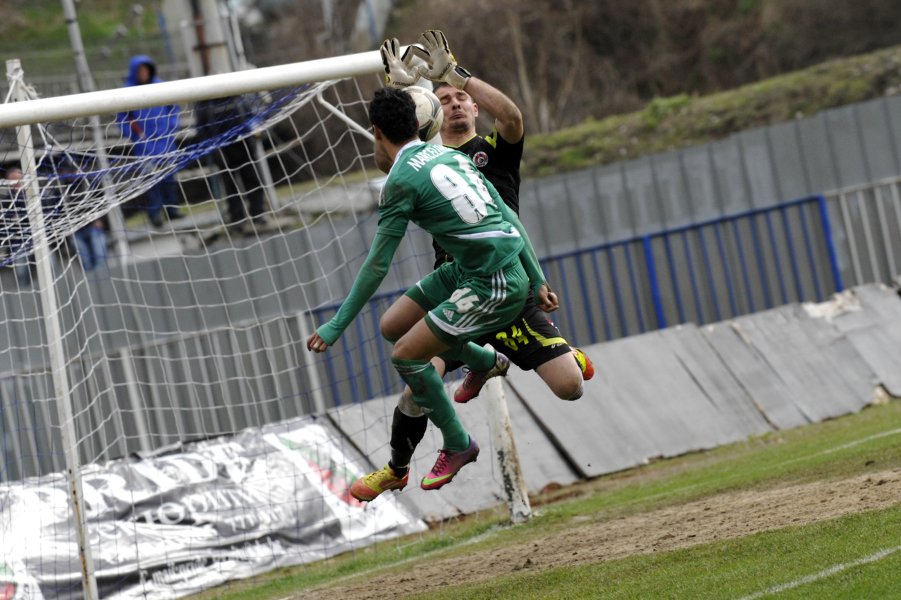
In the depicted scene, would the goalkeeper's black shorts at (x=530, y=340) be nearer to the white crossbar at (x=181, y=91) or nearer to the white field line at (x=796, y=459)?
the white crossbar at (x=181, y=91)

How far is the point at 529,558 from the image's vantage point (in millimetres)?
9039

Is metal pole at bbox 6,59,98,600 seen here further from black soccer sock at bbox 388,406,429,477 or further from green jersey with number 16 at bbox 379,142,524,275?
green jersey with number 16 at bbox 379,142,524,275

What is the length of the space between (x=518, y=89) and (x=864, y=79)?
302 inches

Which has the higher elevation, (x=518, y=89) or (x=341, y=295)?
(x=518, y=89)

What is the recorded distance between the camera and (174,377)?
1541cm

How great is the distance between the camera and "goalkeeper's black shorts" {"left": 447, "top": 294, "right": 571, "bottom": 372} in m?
8.45

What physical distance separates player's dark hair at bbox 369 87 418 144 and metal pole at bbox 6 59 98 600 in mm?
3843

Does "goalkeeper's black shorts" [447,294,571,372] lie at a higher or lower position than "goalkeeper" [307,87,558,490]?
lower

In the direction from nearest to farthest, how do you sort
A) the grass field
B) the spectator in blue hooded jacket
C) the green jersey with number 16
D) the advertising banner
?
1. the grass field
2. the green jersey with number 16
3. the advertising banner
4. the spectator in blue hooded jacket

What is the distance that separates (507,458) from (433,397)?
340 cm

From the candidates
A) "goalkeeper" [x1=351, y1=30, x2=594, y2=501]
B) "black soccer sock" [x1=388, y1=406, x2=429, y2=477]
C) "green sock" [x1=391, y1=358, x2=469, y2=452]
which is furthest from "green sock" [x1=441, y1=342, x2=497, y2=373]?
"black soccer sock" [x1=388, y1=406, x2=429, y2=477]

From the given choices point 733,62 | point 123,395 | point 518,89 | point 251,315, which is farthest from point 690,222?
point 733,62

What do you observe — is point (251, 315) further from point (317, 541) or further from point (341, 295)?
point (317, 541)

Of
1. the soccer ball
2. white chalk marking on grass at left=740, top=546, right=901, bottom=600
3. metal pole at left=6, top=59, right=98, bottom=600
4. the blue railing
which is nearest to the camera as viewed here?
white chalk marking on grass at left=740, top=546, right=901, bottom=600
